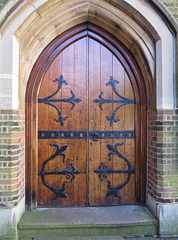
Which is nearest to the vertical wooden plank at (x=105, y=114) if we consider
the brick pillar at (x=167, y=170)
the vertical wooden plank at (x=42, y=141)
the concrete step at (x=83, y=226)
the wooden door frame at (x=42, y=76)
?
the wooden door frame at (x=42, y=76)

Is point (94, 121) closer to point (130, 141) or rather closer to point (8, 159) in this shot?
point (130, 141)

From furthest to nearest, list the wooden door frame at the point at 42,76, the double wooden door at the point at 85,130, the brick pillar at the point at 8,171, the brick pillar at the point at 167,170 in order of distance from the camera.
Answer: the double wooden door at the point at 85,130, the wooden door frame at the point at 42,76, the brick pillar at the point at 167,170, the brick pillar at the point at 8,171

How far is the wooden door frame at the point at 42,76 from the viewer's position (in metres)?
2.84

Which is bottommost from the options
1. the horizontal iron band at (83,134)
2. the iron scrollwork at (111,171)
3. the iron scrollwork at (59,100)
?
the iron scrollwork at (111,171)

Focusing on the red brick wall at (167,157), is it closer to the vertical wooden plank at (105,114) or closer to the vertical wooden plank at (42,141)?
the vertical wooden plank at (105,114)

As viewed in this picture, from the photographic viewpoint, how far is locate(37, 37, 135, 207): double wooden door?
2.94 metres

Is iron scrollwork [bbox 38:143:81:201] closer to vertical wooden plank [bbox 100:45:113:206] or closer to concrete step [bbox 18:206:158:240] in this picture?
concrete step [bbox 18:206:158:240]

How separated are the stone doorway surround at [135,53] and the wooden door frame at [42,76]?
94 mm

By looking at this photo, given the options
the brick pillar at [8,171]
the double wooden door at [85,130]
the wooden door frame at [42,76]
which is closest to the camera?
the brick pillar at [8,171]

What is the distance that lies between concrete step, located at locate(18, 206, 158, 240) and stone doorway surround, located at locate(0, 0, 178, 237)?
0.48 ft

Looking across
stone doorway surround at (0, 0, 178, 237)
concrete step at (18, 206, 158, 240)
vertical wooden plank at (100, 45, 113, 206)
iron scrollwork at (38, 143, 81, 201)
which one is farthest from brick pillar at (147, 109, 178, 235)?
iron scrollwork at (38, 143, 81, 201)

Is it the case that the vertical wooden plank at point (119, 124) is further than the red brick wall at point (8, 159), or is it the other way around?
the vertical wooden plank at point (119, 124)

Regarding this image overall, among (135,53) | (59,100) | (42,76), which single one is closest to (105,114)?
(59,100)

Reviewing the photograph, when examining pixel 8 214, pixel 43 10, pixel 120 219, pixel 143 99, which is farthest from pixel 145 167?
pixel 43 10
